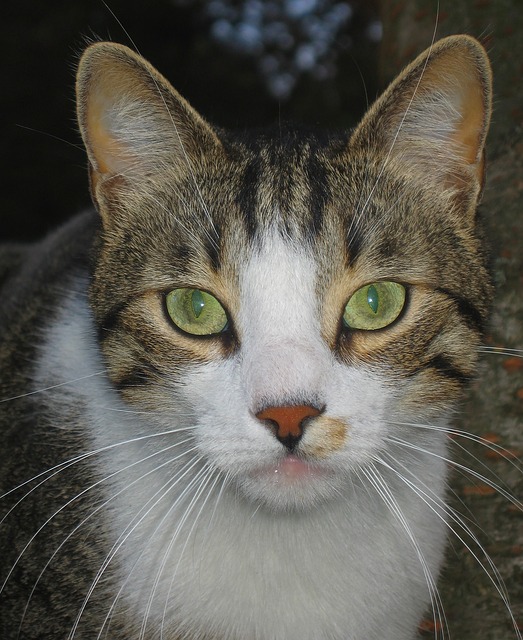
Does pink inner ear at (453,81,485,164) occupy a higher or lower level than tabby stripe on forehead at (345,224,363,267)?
higher

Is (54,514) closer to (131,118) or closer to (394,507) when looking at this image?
(394,507)

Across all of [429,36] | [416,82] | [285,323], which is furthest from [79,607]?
[429,36]

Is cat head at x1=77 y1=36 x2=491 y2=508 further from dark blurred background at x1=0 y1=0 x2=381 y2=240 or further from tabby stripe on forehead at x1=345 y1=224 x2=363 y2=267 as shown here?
dark blurred background at x1=0 y1=0 x2=381 y2=240

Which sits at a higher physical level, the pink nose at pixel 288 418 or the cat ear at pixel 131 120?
the cat ear at pixel 131 120

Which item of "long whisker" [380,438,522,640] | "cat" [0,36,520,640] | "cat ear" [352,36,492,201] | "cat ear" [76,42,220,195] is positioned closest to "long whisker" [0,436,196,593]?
"cat" [0,36,520,640]

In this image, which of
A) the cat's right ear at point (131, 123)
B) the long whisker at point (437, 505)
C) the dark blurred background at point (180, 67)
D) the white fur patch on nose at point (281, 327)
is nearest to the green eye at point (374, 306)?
the white fur patch on nose at point (281, 327)

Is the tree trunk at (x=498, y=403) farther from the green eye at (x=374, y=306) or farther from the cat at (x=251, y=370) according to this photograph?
the green eye at (x=374, y=306)

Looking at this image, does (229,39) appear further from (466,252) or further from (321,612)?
(321,612)
